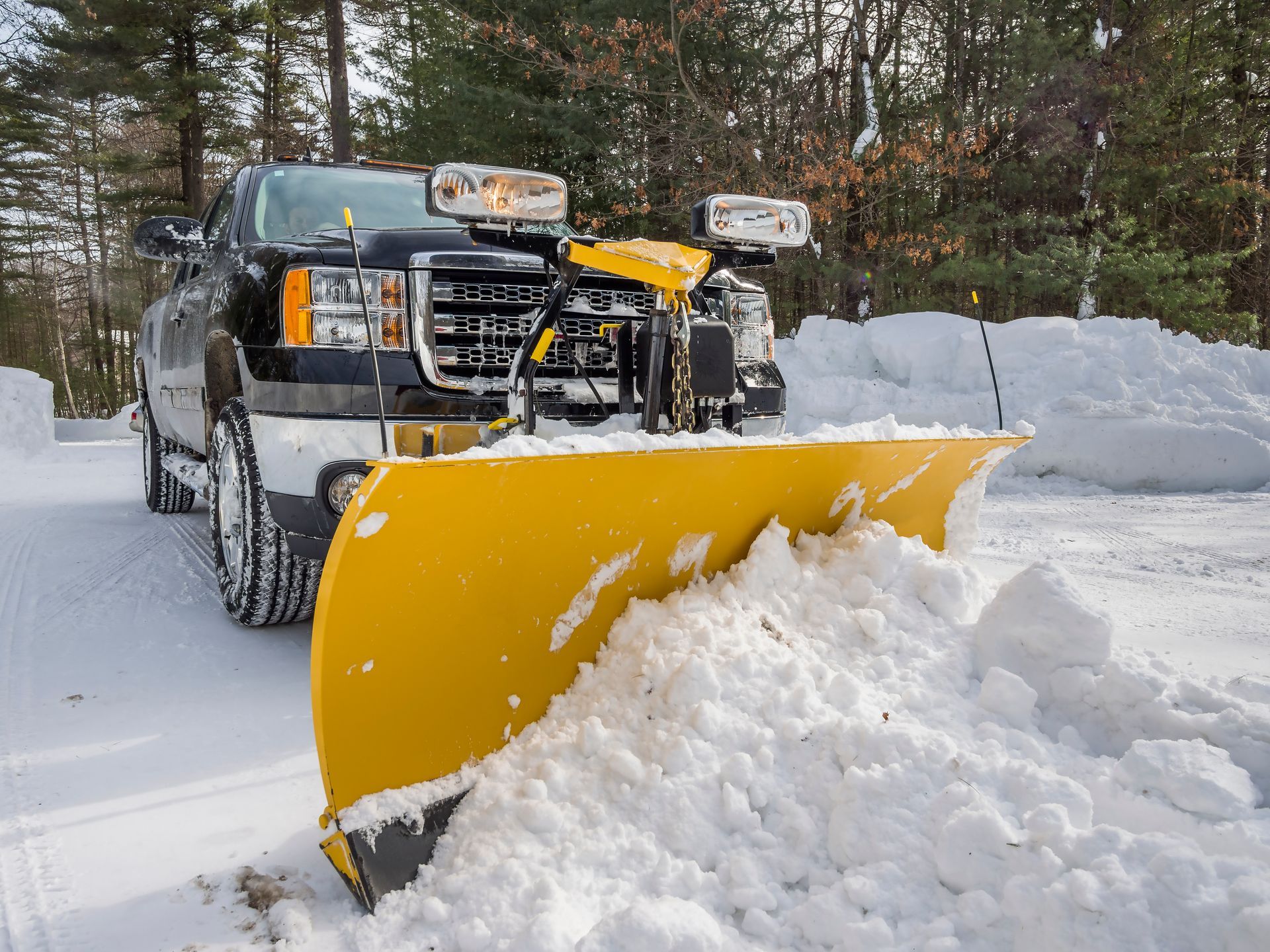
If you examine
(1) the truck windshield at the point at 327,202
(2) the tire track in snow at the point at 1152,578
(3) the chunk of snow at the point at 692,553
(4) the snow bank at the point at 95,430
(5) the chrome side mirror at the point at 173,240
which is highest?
(1) the truck windshield at the point at 327,202

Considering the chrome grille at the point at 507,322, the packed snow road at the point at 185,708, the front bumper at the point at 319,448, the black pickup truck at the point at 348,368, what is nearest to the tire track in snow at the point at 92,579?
the packed snow road at the point at 185,708

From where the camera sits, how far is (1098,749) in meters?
1.89

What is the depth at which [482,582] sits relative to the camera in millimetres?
1868

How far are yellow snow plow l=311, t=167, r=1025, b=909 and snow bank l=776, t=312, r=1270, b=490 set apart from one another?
5.31 meters

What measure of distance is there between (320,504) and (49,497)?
640 centimetres

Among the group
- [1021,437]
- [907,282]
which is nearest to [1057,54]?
[907,282]

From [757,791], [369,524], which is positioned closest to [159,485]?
[369,524]

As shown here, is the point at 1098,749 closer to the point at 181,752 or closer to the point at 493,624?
the point at 493,624

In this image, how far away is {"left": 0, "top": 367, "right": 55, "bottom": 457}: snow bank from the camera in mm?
11859

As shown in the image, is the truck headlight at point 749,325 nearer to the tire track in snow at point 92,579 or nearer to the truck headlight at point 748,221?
the truck headlight at point 748,221

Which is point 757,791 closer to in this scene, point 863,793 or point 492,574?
point 863,793

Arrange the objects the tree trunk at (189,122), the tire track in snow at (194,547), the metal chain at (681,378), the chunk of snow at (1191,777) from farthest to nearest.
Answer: the tree trunk at (189,122)
the tire track in snow at (194,547)
the metal chain at (681,378)
the chunk of snow at (1191,777)

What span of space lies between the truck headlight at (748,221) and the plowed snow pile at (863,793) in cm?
104

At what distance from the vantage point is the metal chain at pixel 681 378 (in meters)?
2.40
